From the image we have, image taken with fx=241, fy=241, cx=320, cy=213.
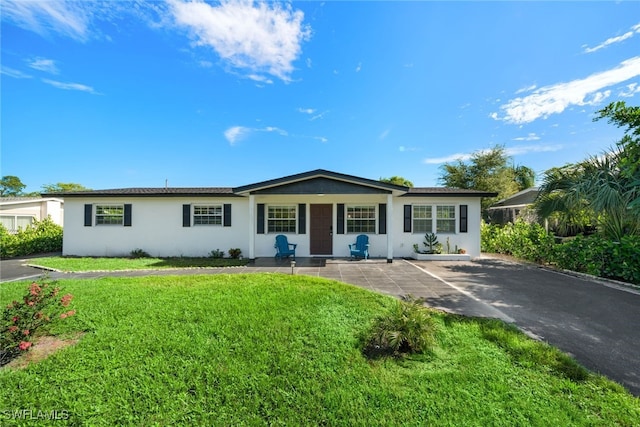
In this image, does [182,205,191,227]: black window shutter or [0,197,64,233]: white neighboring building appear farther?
[0,197,64,233]: white neighboring building

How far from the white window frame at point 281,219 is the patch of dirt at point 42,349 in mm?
7279

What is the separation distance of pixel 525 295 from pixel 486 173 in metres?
22.5

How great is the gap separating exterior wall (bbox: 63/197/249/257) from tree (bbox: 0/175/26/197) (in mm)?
47154

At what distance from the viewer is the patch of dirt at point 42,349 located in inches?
119

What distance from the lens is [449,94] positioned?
1127 centimetres

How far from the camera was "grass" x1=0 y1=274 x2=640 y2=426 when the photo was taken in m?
2.29

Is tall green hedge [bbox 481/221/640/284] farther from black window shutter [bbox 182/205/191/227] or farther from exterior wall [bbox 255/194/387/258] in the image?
black window shutter [bbox 182/205/191/227]

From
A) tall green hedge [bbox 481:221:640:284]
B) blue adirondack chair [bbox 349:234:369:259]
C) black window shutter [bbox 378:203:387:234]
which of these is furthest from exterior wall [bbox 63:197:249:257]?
tall green hedge [bbox 481:221:640:284]

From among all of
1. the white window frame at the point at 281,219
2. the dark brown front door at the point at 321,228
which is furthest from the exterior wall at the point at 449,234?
the white window frame at the point at 281,219

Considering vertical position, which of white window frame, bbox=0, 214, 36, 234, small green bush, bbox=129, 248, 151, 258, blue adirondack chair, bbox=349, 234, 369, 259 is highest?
white window frame, bbox=0, 214, 36, 234

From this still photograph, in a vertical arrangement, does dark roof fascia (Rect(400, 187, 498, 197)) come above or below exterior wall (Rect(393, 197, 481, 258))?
above

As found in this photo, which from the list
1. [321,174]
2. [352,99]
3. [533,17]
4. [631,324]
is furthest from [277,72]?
[631,324]

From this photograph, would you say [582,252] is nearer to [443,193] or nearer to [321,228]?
[443,193]

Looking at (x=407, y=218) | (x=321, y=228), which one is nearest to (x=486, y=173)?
(x=407, y=218)
